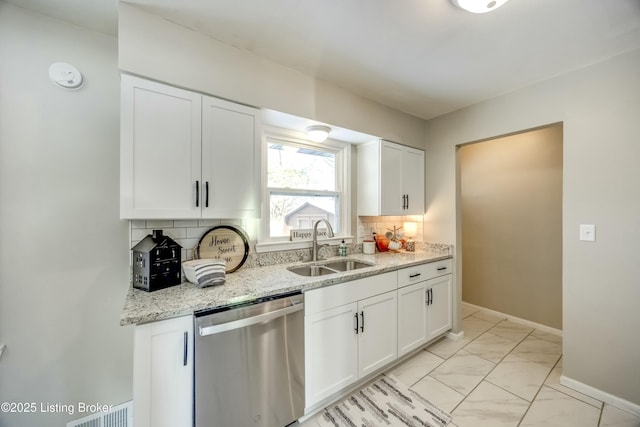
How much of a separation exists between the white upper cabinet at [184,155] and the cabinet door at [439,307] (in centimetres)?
195

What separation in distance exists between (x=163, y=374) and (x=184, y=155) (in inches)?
47.0

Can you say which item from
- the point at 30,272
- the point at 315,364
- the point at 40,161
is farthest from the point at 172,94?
the point at 315,364

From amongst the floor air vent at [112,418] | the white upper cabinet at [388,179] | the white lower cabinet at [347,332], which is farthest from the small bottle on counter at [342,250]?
the floor air vent at [112,418]

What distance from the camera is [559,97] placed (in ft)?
6.61

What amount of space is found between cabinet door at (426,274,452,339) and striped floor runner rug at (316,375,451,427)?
29.1 inches

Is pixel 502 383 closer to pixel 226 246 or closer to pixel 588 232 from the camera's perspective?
pixel 588 232

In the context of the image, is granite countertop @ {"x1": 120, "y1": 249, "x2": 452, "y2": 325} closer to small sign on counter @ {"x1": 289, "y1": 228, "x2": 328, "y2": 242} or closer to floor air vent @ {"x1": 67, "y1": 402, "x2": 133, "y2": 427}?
small sign on counter @ {"x1": 289, "y1": 228, "x2": 328, "y2": 242}

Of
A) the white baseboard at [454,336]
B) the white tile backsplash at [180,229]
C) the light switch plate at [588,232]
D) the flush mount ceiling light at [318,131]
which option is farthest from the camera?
the white baseboard at [454,336]

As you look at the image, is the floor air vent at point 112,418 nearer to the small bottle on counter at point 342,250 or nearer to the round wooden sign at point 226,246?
the round wooden sign at point 226,246

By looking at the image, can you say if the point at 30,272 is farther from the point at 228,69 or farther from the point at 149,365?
the point at 228,69

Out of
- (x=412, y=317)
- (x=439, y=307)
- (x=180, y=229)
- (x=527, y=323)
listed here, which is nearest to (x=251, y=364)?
(x=180, y=229)

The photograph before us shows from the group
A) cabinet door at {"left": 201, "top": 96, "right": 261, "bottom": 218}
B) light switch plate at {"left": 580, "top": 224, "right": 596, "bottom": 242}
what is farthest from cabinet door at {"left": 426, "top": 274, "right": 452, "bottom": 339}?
cabinet door at {"left": 201, "top": 96, "right": 261, "bottom": 218}

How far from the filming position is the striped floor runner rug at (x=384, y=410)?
163cm

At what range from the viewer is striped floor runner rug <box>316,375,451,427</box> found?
163cm
